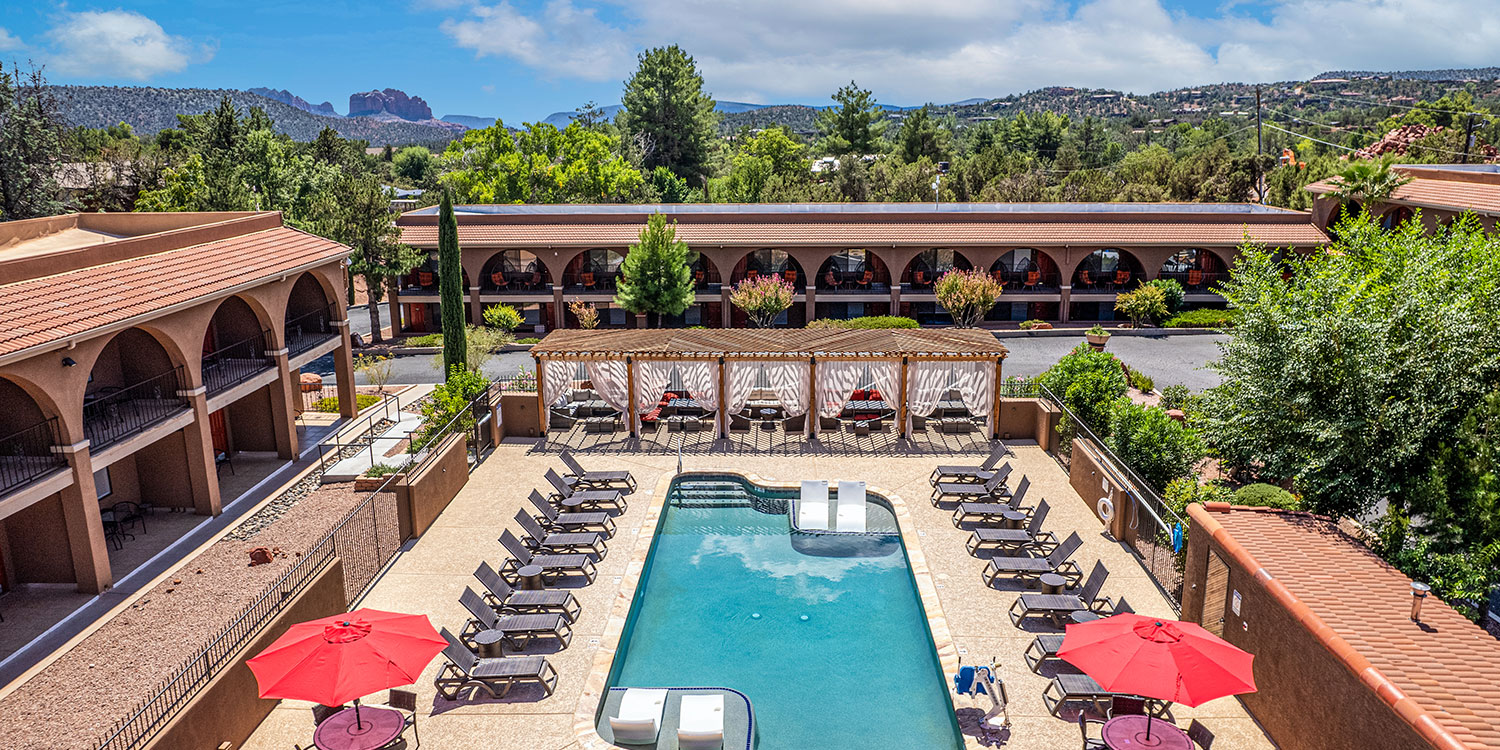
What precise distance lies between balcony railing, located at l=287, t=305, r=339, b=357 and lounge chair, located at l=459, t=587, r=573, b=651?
1427 cm

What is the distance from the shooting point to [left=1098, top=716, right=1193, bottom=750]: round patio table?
10852 mm

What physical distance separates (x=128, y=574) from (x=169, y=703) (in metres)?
7.87

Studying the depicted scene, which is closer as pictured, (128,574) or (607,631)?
(607,631)

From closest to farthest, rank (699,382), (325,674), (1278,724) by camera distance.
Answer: (325,674)
(1278,724)
(699,382)

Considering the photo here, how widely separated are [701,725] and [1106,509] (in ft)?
33.6

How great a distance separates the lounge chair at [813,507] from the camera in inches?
735

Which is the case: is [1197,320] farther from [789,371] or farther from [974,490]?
[974,490]

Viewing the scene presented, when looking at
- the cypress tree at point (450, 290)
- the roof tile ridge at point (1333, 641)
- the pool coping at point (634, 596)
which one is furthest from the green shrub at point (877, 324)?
the roof tile ridge at point (1333, 641)

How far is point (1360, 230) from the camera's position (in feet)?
60.5

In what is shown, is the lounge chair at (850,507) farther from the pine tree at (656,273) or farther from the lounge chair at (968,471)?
the pine tree at (656,273)

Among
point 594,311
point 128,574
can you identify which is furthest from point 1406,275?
point 594,311

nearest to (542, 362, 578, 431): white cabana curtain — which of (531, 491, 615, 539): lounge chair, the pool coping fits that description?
the pool coping

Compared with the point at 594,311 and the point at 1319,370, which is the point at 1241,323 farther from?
the point at 594,311

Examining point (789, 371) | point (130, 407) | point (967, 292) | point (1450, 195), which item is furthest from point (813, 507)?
point (1450, 195)
